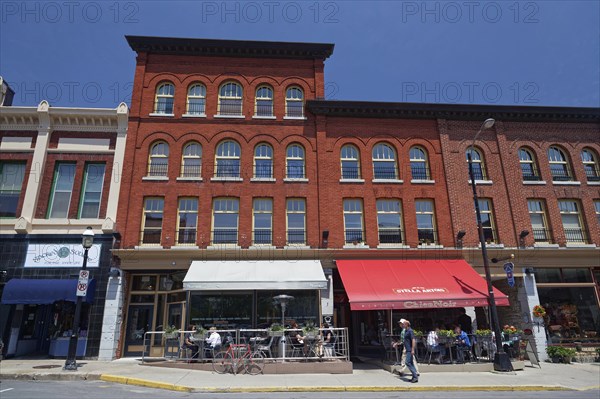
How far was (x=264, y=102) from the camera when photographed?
20734 millimetres

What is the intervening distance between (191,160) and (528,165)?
17.7 m

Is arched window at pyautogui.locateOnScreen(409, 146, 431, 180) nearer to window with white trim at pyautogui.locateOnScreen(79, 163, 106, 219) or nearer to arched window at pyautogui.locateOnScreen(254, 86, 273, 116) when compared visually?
arched window at pyautogui.locateOnScreen(254, 86, 273, 116)

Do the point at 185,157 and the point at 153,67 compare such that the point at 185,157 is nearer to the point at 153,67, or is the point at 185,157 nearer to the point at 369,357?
the point at 153,67

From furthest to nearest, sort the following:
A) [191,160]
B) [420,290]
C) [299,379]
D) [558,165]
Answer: [558,165] → [191,160] → [420,290] → [299,379]

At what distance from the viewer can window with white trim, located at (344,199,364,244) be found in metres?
18.7

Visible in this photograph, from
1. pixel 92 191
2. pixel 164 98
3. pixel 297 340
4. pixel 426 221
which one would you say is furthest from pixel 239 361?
pixel 164 98

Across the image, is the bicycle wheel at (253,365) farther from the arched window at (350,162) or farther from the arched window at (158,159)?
the arched window at (158,159)

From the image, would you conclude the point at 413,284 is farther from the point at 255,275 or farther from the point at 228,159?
the point at 228,159

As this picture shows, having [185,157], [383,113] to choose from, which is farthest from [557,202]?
[185,157]

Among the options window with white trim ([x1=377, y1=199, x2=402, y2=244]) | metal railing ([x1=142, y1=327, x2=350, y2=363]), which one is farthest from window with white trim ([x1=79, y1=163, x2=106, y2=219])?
window with white trim ([x1=377, y1=199, x2=402, y2=244])

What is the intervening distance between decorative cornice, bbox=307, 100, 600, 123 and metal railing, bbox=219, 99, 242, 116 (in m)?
3.65

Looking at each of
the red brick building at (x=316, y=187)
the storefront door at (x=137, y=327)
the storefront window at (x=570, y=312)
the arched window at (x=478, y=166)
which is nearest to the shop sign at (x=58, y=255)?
the red brick building at (x=316, y=187)

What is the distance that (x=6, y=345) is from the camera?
16.0m

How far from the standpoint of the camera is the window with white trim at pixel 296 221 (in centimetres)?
1845
